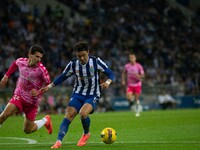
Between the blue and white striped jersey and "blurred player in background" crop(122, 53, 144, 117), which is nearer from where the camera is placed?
the blue and white striped jersey

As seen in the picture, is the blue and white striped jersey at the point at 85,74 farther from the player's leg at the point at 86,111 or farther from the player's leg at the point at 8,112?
the player's leg at the point at 8,112

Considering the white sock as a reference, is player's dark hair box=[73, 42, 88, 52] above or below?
above

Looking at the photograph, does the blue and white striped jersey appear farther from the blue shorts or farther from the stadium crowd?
the stadium crowd

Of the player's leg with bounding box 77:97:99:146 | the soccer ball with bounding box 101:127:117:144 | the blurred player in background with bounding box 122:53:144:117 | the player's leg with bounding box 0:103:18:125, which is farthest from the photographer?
the blurred player in background with bounding box 122:53:144:117

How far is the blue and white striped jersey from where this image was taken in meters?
13.8

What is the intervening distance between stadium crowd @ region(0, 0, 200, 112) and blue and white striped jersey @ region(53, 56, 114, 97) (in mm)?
16634

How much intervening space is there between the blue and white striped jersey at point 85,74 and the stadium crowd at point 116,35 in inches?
655

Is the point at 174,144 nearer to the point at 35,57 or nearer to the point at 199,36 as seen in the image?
the point at 35,57

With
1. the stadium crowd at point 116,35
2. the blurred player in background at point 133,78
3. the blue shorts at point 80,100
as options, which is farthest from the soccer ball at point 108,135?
the stadium crowd at point 116,35

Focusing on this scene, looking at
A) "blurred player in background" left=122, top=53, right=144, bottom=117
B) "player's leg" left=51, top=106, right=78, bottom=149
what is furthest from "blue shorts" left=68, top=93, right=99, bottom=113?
"blurred player in background" left=122, top=53, right=144, bottom=117

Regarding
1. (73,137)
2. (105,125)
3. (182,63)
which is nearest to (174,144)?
(73,137)

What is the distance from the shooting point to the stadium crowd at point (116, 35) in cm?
3319

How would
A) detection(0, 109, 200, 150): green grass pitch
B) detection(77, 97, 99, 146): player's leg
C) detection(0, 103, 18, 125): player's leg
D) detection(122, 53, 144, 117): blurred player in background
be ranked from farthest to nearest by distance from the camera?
1. detection(122, 53, 144, 117): blurred player in background
2. detection(0, 103, 18, 125): player's leg
3. detection(77, 97, 99, 146): player's leg
4. detection(0, 109, 200, 150): green grass pitch

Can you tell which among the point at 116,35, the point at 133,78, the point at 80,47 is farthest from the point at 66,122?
the point at 116,35
